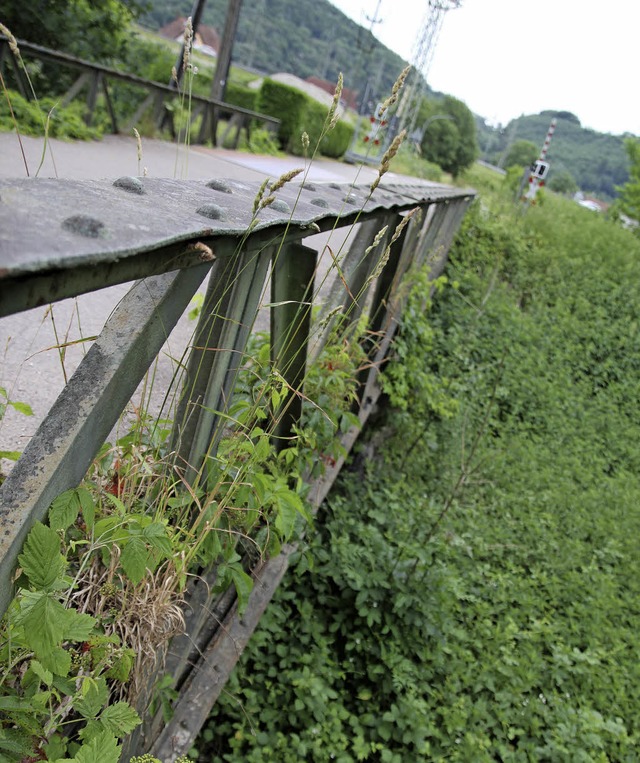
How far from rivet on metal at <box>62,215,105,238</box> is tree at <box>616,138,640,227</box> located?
31.4 meters

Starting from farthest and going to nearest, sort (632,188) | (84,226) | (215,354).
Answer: (632,188)
(215,354)
(84,226)


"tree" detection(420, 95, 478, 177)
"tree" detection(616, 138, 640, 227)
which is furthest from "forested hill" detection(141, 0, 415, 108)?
"tree" detection(616, 138, 640, 227)

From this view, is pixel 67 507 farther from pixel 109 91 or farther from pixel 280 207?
pixel 109 91

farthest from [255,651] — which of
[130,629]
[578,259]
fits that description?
[578,259]

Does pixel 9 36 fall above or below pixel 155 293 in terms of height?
above

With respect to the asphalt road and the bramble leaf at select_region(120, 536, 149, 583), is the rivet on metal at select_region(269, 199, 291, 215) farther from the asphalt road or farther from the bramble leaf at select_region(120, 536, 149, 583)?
the bramble leaf at select_region(120, 536, 149, 583)

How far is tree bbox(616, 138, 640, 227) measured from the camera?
2891 cm

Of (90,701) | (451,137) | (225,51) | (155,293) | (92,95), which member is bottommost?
(451,137)

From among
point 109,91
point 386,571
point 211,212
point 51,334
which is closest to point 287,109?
point 109,91

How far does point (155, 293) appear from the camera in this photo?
51.1 inches

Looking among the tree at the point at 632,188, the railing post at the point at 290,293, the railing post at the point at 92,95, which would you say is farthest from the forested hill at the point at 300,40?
the railing post at the point at 290,293

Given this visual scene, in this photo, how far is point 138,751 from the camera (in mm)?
1998

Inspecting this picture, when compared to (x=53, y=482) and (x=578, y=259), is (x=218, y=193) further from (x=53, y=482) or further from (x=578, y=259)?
(x=578, y=259)

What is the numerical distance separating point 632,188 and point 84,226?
3196cm
